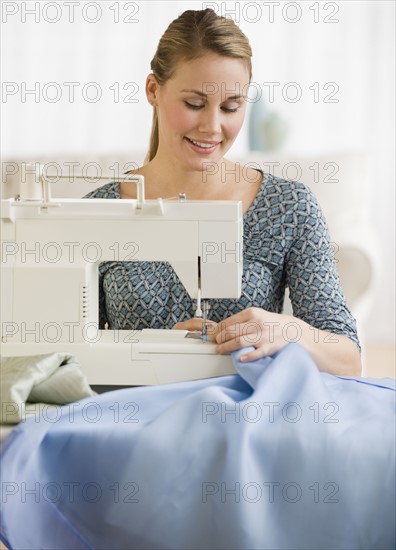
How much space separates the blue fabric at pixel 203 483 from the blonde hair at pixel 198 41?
101 cm

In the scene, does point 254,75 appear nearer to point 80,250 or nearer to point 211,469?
point 80,250

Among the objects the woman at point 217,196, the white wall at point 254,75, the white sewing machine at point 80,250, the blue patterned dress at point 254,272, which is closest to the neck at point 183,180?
the woman at point 217,196

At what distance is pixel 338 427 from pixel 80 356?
614 millimetres

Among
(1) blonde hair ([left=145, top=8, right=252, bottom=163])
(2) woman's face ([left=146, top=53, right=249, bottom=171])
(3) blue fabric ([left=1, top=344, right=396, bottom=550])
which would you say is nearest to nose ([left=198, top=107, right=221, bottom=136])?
(2) woman's face ([left=146, top=53, right=249, bottom=171])

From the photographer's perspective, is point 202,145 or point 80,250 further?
point 202,145

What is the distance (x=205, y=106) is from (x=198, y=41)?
16cm

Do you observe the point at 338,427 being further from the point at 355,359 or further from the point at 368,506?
the point at 355,359

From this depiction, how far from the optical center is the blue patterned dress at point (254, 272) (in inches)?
86.7

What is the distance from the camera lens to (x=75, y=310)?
182 cm

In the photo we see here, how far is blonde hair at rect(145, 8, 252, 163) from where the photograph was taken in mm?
2096

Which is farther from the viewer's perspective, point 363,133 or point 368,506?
point 363,133

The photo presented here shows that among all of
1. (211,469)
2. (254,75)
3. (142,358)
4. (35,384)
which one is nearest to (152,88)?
(142,358)

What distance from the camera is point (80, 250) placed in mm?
1811

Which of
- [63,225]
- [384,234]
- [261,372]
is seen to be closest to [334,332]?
[261,372]
